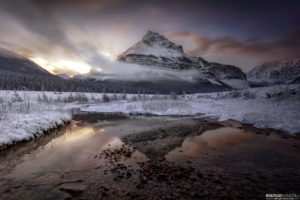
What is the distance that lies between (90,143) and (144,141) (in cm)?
392

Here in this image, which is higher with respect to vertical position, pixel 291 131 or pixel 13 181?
pixel 291 131

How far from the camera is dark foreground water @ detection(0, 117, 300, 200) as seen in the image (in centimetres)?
477

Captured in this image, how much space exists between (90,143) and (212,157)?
320 inches

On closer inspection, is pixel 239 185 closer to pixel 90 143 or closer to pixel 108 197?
pixel 108 197

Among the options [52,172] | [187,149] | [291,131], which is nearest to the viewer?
[52,172]

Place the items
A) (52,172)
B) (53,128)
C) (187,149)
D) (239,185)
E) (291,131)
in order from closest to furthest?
(239,185)
(52,172)
(187,149)
(291,131)
(53,128)

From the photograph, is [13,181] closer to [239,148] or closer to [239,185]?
[239,185]

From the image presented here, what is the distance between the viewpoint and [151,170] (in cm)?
621

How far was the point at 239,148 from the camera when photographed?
8.86 m

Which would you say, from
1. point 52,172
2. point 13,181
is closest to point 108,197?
point 52,172

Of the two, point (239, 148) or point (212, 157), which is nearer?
point (212, 157)

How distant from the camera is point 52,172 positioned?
243 inches

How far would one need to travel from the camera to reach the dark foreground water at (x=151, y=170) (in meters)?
4.77

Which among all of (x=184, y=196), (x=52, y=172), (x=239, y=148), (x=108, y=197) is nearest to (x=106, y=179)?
(x=108, y=197)
